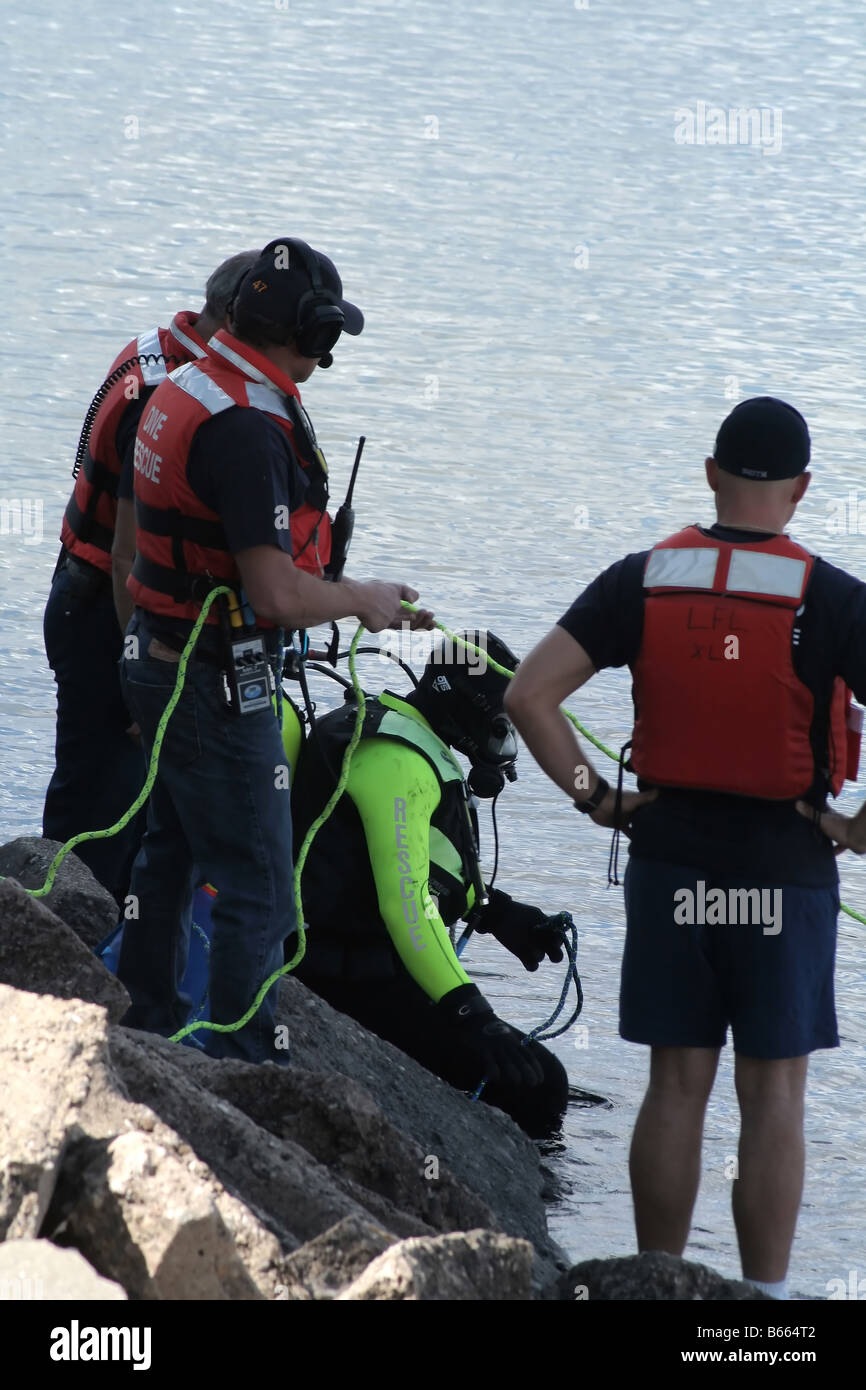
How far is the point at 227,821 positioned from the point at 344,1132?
30.2 inches

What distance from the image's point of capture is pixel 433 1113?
5324 millimetres

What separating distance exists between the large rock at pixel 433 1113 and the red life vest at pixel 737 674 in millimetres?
1479

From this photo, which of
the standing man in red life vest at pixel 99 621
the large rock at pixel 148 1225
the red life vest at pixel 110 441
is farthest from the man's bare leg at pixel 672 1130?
the red life vest at pixel 110 441

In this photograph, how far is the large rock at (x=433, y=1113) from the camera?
516 centimetres

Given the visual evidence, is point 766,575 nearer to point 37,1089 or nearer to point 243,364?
point 243,364

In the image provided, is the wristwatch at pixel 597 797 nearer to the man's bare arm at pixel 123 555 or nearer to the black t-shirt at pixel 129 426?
the man's bare arm at pixel 123 555

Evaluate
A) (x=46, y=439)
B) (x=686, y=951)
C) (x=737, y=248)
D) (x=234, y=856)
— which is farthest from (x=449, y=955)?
(x=737, y=248)

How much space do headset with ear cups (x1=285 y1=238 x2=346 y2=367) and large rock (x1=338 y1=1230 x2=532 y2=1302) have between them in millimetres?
2035

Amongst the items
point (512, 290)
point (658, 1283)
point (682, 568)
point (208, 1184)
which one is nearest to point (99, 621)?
point (682, 568)

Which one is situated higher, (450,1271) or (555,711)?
(555,711)

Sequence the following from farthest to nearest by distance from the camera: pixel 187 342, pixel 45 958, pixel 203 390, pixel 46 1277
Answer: pixel 187 342 → pixel 203 390 → pixel 45 958 → pixel 46 1277

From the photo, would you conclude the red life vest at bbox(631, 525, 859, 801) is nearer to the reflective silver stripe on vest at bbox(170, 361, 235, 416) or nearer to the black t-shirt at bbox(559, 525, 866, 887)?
the black t-shirt at bbox(559, 525, 866, 887)

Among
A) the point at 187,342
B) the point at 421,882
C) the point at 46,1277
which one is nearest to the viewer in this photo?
the point at 46,1277

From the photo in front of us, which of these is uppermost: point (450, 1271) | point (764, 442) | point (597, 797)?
point (764, 442)
